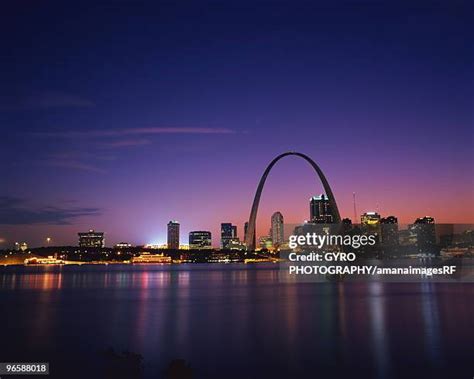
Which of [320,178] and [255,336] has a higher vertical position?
[320,178]

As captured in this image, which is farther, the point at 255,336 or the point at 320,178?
the point at 320,178

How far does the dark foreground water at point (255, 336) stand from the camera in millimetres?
23031

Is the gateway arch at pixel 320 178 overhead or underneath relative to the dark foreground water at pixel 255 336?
overhead

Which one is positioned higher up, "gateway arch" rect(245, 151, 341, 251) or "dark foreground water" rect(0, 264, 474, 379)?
"gateway arch" rect(245, 151, 341, 251)

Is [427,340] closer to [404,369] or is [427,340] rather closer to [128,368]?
[404,369]

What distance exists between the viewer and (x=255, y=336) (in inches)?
1228

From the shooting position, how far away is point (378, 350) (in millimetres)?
26375

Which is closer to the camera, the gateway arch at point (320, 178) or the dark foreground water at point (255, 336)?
the dark foreground water at point (255, 336)

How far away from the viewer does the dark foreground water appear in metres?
23.0

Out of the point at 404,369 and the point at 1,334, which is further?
the point at 1,334

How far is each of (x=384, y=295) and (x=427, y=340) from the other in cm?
3084

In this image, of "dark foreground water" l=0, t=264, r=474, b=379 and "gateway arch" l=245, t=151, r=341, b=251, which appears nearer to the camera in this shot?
"dark foreground water" l=0, t=264, r=474, b=379

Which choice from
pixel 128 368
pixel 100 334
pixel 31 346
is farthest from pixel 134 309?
pixel 128 368

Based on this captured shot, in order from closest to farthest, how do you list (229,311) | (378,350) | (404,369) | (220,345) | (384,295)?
(404,369) < (378,350) < (220,345) < (229,311) < (384,295)
